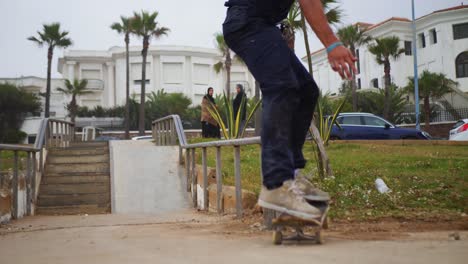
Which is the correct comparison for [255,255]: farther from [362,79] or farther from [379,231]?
[362,79]

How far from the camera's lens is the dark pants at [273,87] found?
2562mm

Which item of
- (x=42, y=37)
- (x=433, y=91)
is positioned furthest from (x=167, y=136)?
(x=42, y=37)

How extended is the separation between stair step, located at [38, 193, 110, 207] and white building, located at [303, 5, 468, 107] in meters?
34.2

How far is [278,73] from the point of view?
8.50 ft

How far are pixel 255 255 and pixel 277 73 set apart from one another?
972 mm

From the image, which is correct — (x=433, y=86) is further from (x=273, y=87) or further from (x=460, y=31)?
(x=273, y=87)

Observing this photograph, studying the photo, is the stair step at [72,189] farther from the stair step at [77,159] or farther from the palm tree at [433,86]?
the palm tree at [433,86]

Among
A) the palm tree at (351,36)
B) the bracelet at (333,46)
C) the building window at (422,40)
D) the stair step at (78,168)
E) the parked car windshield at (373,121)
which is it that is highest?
the building window at (422,40)

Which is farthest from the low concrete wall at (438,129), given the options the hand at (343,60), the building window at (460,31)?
the hand at (343,60)

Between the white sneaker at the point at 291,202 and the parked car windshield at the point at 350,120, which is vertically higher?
the parked car windshield at the point at 350,120

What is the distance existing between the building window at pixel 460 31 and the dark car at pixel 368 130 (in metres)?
27.4

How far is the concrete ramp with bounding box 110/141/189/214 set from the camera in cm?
711

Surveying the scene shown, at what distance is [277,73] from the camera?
259cm

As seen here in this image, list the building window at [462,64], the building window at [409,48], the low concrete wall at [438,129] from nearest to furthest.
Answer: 1. the low concrete wall at [438,129]
2. the building window at [462,64]
3. the building window at [409,48]
